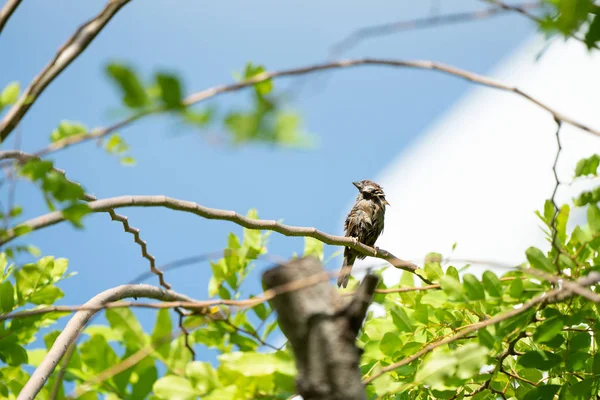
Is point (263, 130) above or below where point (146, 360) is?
above

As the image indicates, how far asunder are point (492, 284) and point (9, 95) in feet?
4.15

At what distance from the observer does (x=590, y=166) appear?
1935 millimetres

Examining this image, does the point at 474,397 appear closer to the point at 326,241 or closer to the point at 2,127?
the point at 326,241

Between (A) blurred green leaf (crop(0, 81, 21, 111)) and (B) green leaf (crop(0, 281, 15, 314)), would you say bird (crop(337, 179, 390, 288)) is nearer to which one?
(B) green leaf (crop(0, 281, 15, 314))

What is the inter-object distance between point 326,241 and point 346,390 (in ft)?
4.99

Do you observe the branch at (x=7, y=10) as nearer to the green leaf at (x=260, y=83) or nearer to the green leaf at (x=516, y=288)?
the green leaf at (x=260, y=83)

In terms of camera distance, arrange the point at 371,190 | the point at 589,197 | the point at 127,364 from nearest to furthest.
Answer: the point at 127,364
the point at 589,197
the point at 371,190

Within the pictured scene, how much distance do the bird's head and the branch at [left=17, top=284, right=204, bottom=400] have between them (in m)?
4.65

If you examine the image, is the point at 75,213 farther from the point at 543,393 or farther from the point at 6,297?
the point at 543,393

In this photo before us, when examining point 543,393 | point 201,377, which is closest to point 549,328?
point 543,393

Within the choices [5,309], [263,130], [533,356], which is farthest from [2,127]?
[533,356]

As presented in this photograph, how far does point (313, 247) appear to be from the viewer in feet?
8.46

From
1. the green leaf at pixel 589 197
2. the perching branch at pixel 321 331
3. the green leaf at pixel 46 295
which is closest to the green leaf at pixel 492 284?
the green leaf at pixel 589 197

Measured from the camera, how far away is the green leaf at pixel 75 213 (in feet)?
4.07
